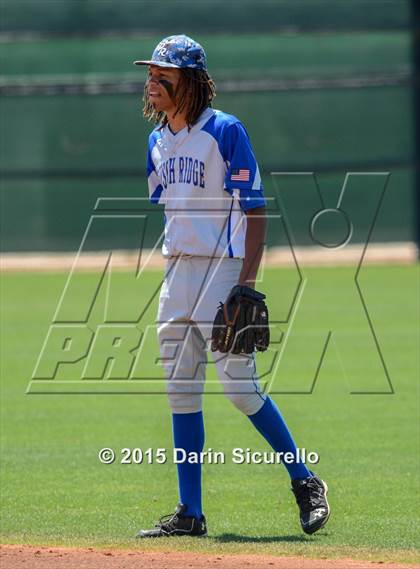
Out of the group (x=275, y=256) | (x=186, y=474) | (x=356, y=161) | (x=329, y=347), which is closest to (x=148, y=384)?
(x=329, y=347)

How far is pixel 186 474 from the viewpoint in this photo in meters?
5.41

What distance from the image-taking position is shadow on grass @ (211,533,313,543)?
523 cm

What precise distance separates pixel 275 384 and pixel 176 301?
4412mm

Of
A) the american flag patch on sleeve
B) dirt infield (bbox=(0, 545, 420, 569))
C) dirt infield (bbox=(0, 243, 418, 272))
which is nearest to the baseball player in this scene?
the american flag patch on sleeve

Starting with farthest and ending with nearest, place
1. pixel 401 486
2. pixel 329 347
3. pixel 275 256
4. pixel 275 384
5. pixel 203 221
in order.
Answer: pixel 275 256 → pixel 329 347 → pixel 275 384 → pixel 401 486 → pixel 203 221

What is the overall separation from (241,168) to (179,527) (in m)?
1.65

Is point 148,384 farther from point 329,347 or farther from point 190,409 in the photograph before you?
point 190,409

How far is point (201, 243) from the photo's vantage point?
5227 millimetres

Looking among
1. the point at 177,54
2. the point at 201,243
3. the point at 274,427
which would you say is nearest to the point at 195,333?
the point at 201,243

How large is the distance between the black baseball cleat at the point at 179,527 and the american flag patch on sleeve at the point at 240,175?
4.94ft

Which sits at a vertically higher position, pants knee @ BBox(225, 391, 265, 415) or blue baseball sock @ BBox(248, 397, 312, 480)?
pants knee @ BBox(225, 391, 265, 415)

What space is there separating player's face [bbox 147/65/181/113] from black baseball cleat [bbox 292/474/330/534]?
1801 mm

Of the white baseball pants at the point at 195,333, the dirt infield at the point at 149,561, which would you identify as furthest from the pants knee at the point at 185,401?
the dirt infield at the point at 149,561

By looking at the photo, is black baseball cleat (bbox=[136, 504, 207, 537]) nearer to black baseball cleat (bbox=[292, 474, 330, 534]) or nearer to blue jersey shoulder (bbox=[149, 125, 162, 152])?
black baseball cleat (bbox=[292, 474, 330, 534])
